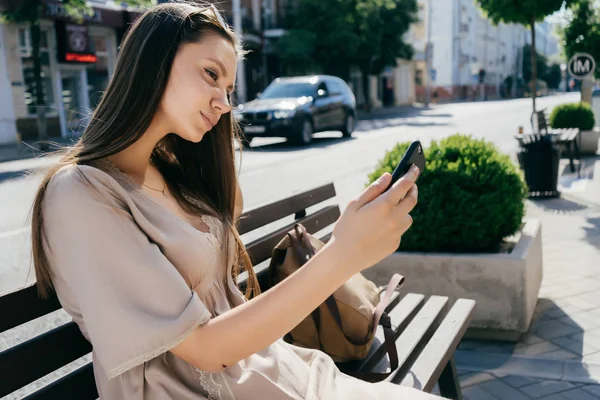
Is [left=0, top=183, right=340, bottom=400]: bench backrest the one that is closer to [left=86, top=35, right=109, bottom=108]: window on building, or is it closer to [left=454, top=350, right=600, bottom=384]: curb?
[left=454, top=350, right=600, bottom=384]: curb

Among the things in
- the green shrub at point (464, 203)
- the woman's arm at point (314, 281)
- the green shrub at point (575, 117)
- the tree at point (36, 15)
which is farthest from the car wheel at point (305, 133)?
the woman's arm at point (314, 281)

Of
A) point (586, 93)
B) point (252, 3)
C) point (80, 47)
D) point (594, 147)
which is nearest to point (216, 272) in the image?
point (594, 147)

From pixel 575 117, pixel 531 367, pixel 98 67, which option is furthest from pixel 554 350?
pixel 98 67

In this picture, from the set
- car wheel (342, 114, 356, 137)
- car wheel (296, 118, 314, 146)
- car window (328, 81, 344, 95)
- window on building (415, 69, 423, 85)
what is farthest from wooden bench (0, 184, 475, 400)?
window on building (415, 69, 423, 85)

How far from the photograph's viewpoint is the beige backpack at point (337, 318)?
2.52m

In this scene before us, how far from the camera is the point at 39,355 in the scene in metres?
1.67

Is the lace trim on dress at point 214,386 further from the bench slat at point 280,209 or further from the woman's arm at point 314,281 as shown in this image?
the bench slat at point 280,209

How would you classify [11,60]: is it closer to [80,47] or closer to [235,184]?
[80,47]

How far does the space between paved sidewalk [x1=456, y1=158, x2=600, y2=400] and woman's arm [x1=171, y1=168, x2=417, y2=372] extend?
6.54 feet

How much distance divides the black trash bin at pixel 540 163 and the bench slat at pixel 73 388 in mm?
7232

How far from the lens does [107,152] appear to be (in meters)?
1.64

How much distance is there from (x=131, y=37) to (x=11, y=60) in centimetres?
2163

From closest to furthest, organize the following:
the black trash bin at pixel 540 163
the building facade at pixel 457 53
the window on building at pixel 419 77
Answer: the black trash bin at pixel 540 163
the window on building at pixel 419 77
the building facade at pixel 457 53

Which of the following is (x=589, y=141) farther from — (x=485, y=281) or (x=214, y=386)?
(x=214, y=386)
